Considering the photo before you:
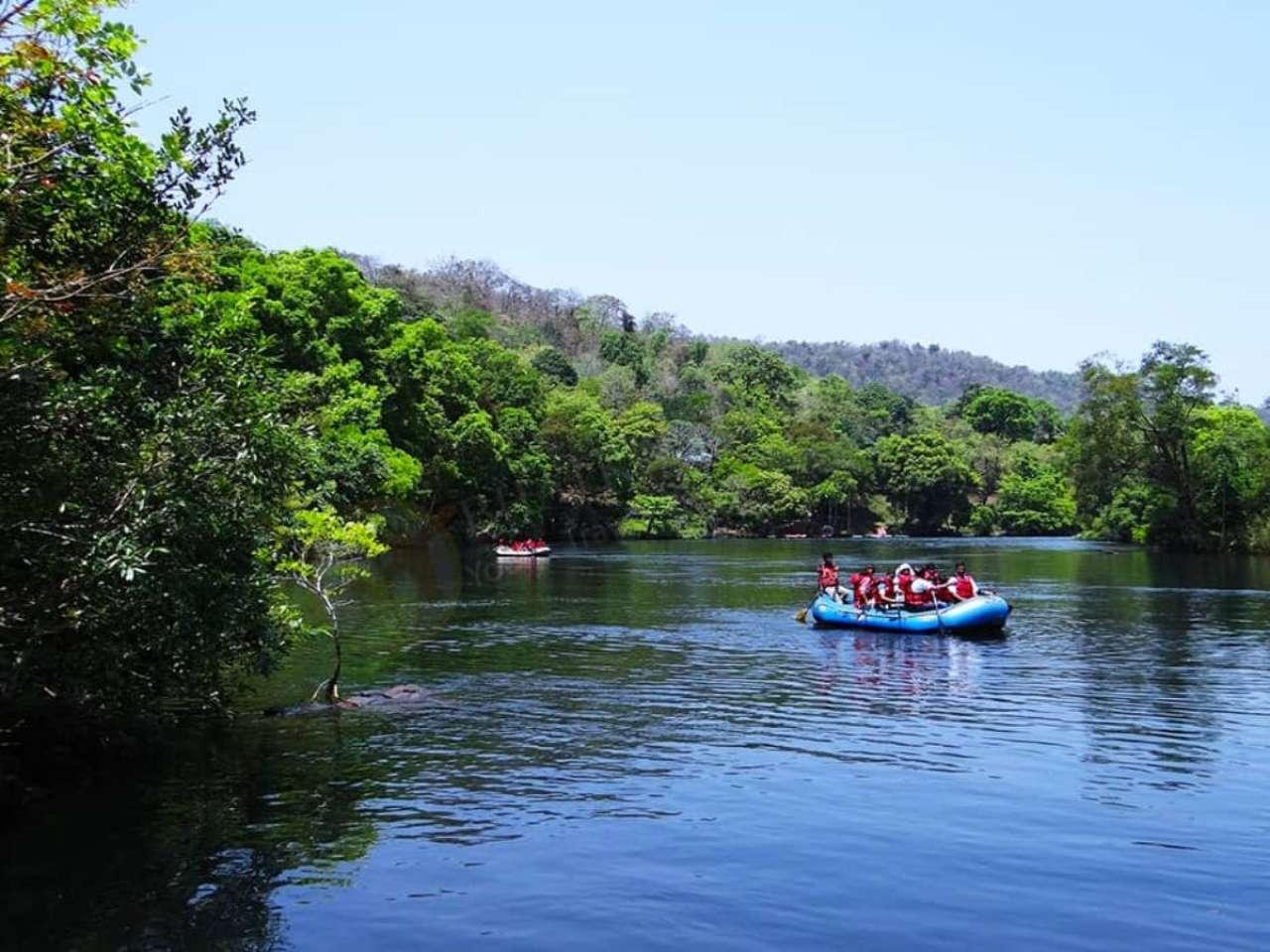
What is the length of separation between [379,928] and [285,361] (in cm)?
4931

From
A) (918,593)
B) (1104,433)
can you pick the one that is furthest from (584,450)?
(918,593)

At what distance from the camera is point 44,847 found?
519 inches

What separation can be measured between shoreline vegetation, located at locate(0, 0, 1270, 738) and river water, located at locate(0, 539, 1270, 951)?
245cm

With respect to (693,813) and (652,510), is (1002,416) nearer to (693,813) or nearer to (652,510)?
(652,510)

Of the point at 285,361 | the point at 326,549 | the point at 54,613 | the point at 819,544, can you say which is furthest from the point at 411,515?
the point at 54,613

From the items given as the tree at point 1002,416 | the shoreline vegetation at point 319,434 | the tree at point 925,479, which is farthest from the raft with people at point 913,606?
the tree at point 1002,416

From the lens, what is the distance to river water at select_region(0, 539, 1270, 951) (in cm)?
1137

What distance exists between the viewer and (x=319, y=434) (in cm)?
2106

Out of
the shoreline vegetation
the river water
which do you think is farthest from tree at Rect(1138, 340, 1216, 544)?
the river water

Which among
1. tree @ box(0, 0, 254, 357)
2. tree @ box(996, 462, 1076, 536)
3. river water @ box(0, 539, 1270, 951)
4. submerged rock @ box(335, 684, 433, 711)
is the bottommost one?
river water @ box(0, 539, 1270, 951)

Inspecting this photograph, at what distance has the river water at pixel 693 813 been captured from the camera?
11.4 m

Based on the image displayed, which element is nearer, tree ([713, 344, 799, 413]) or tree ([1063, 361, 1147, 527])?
tree ([1063, 361, 1147, 527])

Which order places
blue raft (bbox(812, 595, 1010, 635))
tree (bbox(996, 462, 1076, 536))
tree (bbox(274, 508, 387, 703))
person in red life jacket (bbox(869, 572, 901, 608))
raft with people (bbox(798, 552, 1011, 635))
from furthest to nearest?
tree (bbox(996, 462, 1076, 536))
person in red life jacket (bbox(869, 572, 901, 608))
raft with people (bbox(798, 552, 1011, 635))
blue raft (bbox(812, 595, 1010, 635))
tree (bbox(274, 508, 387, 703))

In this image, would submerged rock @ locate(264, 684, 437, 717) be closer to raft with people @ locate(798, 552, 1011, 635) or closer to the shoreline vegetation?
the shoreline vegetation
